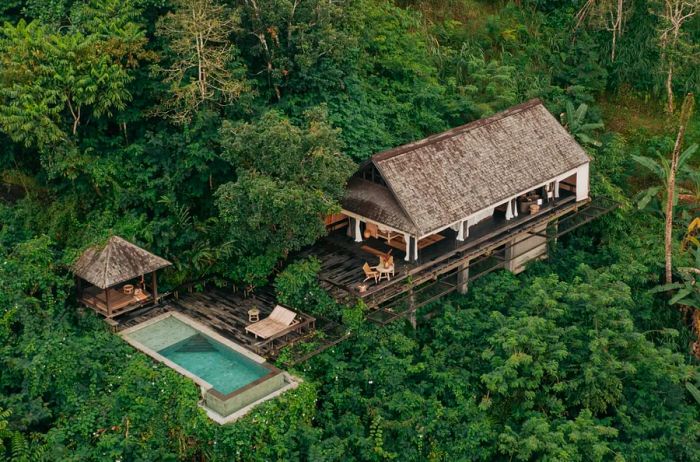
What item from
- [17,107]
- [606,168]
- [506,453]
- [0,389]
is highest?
[17,107]

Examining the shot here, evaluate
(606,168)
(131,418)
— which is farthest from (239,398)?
(606,168)

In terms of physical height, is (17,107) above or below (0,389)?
above

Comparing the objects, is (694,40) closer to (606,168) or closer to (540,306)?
(606,168)

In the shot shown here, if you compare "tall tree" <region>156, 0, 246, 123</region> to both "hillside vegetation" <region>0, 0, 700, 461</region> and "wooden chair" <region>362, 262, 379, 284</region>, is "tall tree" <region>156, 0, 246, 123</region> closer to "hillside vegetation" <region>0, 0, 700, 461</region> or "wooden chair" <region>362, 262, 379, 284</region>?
"hillside vegetation" <region>0, 0, 700, 461</region>

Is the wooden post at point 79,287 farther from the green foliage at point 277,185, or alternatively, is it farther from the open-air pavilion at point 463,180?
the open-air pavilion at point 463,180

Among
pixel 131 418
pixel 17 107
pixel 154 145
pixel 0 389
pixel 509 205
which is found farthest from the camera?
pixel 509 205

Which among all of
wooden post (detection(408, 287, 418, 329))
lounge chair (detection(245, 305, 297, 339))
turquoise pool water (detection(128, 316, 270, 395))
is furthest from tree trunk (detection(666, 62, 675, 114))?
turquoise pool water (detection(128, 316, 270, 395))
